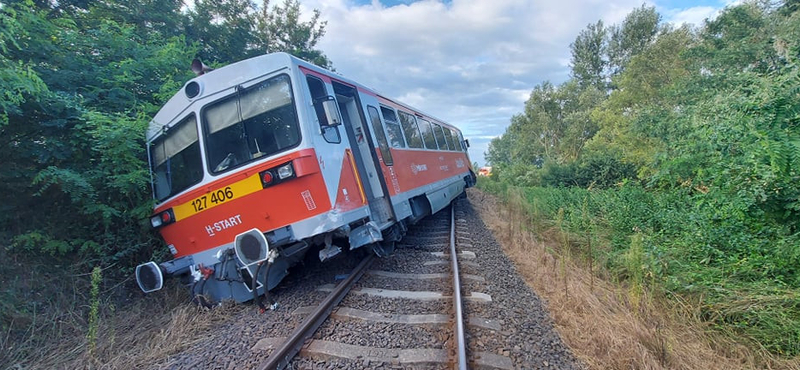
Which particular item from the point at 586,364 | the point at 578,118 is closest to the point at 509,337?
the point at 586,364

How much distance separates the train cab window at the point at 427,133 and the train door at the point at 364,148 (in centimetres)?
327

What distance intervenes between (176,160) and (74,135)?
118 centimetres

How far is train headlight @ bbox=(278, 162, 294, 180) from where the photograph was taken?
11.7ft

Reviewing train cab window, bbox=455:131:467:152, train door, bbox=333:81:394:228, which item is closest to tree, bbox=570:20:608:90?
train cab window, bbox=455:131:467:152

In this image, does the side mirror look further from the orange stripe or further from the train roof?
the orange stripe

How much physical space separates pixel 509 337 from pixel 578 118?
29719 mm

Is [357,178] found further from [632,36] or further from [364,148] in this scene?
[632,36]

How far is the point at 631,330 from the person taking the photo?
9.98ft

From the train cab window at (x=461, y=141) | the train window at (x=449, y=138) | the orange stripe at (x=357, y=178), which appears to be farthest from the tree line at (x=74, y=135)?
the train cab window at (x=461, y=141)

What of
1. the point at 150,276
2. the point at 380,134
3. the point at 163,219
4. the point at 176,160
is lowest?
the point at 150,276

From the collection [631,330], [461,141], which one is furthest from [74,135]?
[461,141]

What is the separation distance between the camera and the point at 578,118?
28516 millimetres

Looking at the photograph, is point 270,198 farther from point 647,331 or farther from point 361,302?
point 647,331

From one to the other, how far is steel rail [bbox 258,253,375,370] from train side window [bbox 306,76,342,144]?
1824mm
